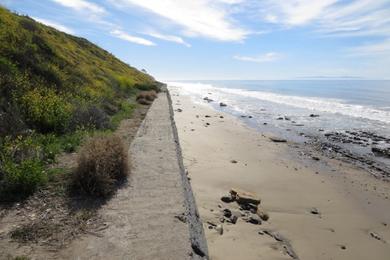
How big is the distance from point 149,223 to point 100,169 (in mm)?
1688

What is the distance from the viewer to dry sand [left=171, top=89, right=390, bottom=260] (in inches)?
265

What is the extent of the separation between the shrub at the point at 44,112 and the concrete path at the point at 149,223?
3557 millimetres

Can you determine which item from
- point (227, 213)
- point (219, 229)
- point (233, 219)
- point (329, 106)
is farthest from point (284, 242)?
point (329, 106)

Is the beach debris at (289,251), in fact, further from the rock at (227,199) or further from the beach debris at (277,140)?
the beach debris at (277,140)

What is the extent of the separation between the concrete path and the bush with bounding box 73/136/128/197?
0.85 ft

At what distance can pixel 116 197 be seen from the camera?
21.2ft

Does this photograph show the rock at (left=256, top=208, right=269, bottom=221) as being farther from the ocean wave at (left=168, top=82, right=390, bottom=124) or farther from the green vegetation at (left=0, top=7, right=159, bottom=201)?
the ocean wave at (left=168, top=82, right=390, bottom=124)

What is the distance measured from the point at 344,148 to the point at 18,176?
15.2 meters

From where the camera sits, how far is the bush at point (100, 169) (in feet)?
21.4

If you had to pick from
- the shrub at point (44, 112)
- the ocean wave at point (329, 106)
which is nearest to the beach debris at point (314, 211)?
the shrub at point (44, 112)

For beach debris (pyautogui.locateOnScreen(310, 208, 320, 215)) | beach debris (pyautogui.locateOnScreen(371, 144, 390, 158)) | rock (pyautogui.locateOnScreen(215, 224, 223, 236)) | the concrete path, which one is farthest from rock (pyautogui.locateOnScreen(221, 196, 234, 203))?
beach debris (pyautogui.locateOnScreen(371, 144, 390, 158))

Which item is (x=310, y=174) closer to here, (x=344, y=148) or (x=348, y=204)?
(x=348, y=204)

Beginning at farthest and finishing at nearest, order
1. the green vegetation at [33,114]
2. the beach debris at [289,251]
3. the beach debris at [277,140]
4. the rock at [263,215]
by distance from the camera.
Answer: the beach debris at [277,140], the rock at [263,215], the green vegetation at [33,114], the beach debris at [289,251]

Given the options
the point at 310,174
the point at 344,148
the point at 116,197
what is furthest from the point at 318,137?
the point at 116,197
